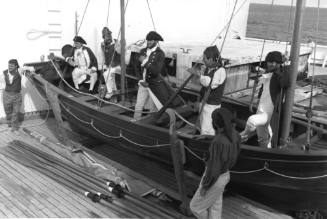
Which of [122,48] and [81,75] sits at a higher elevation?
[122,48]

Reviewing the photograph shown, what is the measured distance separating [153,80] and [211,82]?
1484mm

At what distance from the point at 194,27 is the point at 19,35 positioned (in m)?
6.38

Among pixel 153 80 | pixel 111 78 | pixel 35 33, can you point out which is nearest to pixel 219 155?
pixel 153 80

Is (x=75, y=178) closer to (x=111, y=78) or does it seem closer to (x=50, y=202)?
(x=50, y=202)

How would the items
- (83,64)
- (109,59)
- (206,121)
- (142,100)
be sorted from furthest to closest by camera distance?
1. (109,59)
2. (83,64)
3. (142,100)
4. (206,121)

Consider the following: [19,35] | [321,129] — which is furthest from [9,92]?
[321,129]

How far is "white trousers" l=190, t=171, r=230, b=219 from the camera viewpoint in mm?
4438

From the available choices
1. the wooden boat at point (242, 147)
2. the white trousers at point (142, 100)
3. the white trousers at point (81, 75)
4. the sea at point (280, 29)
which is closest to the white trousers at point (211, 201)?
the wooden boat at point (242, 147)

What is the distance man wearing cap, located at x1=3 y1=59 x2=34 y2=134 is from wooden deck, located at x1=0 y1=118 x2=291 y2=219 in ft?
6.09

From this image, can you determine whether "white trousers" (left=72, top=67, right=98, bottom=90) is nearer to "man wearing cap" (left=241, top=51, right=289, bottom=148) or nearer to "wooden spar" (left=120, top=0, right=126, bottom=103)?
"wooden spar" (left=120, top=0, right=126, bottom=103)

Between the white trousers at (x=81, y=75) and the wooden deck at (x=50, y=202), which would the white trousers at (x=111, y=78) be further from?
the wooden deck at (x=50, y=202)

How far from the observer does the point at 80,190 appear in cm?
604

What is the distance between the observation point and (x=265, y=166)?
17.4ft

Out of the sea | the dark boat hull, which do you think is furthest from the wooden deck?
the sea
